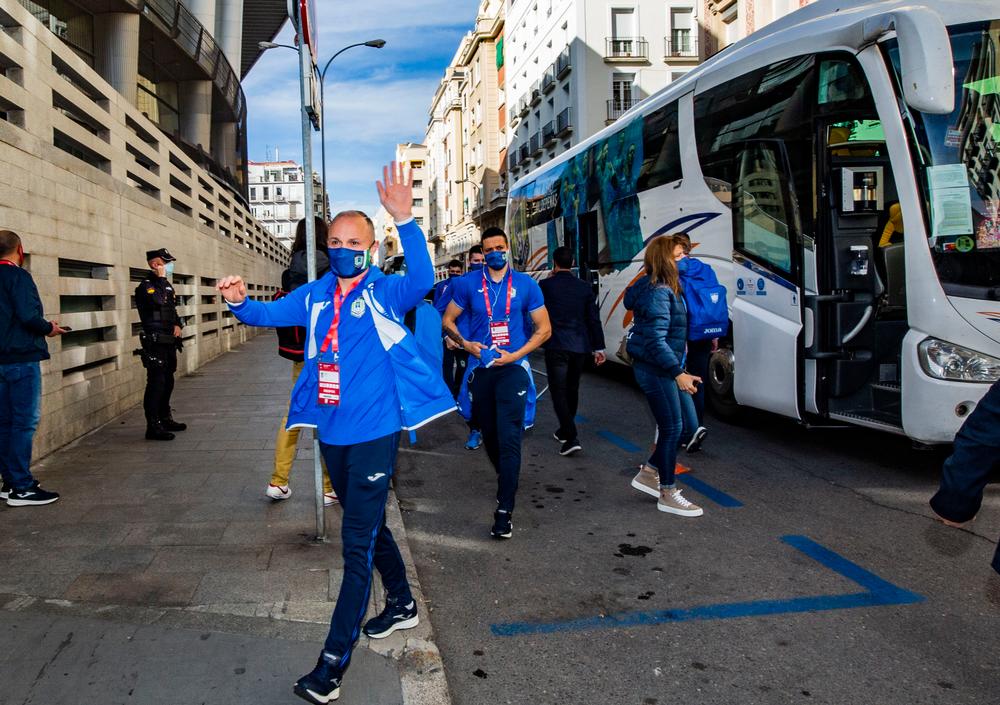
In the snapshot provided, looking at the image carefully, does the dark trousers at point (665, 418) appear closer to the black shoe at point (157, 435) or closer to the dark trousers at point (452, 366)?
the dark trousers at point (452, 366)

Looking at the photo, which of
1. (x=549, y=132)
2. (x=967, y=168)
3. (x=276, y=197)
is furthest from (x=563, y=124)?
(x=276, y=197)

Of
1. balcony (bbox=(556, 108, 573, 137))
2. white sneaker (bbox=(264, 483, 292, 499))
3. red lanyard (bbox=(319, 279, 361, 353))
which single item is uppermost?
balcony (bbox=(556, 108, 573, 137))

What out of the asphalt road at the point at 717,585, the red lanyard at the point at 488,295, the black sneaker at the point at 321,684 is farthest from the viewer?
the red lanyard at the point at 488,295

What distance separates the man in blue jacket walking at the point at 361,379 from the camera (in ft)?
9.63

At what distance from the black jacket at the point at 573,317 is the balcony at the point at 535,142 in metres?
36.8

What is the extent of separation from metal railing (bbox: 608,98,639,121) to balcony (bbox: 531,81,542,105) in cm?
654

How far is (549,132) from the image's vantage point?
4172 cm

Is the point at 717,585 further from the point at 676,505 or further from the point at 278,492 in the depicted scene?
the point at 278,492

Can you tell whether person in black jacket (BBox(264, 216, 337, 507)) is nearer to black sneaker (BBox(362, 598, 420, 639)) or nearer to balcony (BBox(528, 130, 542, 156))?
black sneaker (BBox(362, 598, 420, 639))

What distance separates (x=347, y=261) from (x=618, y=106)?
37797 mm

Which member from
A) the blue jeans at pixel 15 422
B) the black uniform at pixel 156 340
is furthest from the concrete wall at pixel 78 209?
the blue jeans at pixel 15 422

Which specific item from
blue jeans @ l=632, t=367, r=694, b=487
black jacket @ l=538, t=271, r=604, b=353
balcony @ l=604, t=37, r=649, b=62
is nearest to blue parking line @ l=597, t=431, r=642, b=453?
black jacket @ l=538, t=271, r=604, b=353

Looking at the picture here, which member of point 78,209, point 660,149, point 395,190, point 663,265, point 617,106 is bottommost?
point 663,265

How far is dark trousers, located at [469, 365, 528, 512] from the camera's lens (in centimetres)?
484
